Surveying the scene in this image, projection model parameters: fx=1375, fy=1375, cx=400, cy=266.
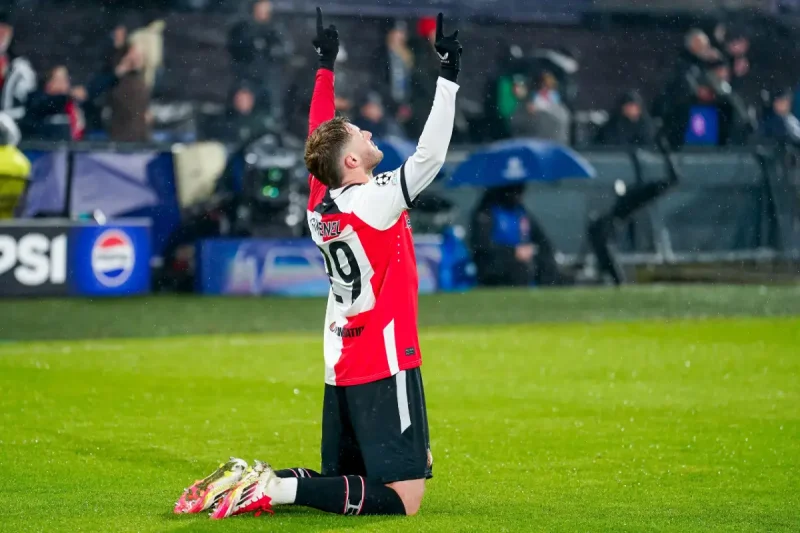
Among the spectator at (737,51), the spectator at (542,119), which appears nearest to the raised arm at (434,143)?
the spectator at (542,119)

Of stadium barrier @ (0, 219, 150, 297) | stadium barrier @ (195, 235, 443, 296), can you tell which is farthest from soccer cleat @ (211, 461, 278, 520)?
stadium barrier @ (195, 235, 443, 296)

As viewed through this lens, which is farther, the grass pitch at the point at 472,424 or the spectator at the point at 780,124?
the spectator at the point at 780,124

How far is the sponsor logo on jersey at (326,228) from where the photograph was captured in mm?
5277

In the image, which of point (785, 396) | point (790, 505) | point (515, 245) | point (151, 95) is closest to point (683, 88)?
point (515, 245)

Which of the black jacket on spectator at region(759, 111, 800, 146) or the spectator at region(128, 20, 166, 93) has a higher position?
the spectator at region(128, 20, 166, 93)

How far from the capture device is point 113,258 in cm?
1488

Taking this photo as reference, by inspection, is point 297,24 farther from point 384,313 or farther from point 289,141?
point 384,313

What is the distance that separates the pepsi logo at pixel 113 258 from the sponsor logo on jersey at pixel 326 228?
971cm

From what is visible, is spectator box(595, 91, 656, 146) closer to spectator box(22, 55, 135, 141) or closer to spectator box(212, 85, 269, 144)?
spectator box(212, 85, 269, 144)

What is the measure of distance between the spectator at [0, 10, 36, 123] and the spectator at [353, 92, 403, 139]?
154 inches

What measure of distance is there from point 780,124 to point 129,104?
385 inches

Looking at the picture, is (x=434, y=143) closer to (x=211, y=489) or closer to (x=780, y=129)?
(x=211, y=489)

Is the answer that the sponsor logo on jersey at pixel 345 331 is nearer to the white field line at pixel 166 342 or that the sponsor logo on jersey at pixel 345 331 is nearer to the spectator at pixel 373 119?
the white field line at pixel 166 342

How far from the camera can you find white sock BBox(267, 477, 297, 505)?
5.12 m
